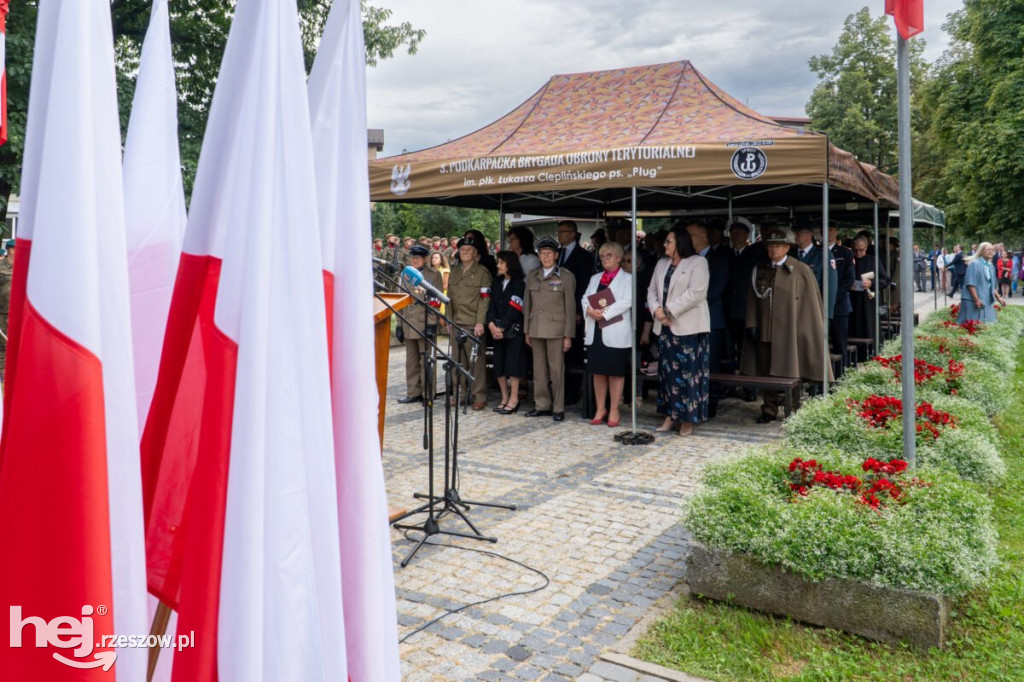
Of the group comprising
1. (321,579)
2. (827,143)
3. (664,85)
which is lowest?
(321,579)

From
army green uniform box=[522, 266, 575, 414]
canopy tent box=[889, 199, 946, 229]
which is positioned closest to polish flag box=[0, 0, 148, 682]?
army green uniform box=[522, 266, 575, 414]

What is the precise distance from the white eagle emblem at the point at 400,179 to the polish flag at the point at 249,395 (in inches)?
314

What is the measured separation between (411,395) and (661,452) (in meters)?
3.92

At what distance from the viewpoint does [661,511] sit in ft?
20.0

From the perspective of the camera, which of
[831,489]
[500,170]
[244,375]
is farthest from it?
[500,170]

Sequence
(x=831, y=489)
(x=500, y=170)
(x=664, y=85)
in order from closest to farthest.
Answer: (x=831, y=489) < (x=500, y=170) < (x=664, y=85)

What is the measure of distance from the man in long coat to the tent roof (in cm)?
95

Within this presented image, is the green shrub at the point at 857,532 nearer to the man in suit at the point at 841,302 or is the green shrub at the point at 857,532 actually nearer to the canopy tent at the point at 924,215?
the man in suit at the point at 841,302

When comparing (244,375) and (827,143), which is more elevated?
(827,143)

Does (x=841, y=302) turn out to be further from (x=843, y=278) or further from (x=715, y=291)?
(x=715, y=291)

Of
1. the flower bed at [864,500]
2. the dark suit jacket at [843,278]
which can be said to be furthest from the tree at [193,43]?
the flower bed at [864,500]

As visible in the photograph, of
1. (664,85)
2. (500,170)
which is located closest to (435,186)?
(500,170)

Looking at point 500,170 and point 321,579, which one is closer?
point 321,579

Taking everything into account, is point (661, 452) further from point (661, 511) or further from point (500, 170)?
point (500, 170)
